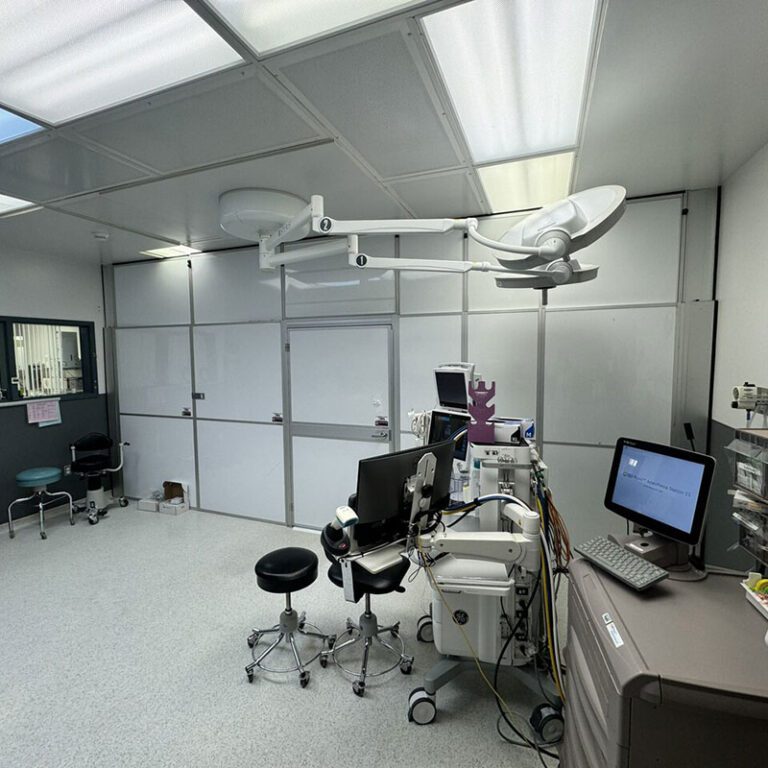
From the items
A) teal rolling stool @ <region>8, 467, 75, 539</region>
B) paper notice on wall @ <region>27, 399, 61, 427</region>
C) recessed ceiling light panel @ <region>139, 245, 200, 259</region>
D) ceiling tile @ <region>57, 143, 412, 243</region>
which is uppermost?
recessed ceiling light panel @ <region>139, 245, 200, 259</region>

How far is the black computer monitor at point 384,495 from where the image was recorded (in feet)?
5.04

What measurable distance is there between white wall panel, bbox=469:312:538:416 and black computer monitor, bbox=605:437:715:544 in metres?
1.48

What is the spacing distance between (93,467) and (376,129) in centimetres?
425

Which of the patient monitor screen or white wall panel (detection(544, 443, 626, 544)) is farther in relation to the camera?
white wall panel (detection(544, 443, 626, 544))

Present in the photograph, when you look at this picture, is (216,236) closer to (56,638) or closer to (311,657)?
(56,638)

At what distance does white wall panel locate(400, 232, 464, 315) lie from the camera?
3246 mm

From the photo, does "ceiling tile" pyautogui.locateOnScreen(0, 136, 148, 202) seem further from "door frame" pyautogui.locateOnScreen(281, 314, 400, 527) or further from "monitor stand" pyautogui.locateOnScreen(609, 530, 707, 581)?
"monitor stand" pyautogui.locateOnScreen(609, 530, 707, 581)

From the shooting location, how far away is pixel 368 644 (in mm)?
2125

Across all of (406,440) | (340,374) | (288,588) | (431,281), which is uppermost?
(431,281)

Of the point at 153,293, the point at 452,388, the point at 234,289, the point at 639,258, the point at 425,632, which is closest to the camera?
the point at 425,632

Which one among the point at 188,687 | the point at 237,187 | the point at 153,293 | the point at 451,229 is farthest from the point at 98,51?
the point at 153,293

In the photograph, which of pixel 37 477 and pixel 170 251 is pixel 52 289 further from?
pixel 37 477

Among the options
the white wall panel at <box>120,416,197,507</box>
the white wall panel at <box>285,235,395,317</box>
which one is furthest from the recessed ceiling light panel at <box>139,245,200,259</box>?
the white wall panel at <box>120,416,197,507</box>

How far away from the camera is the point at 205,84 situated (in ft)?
5.04
